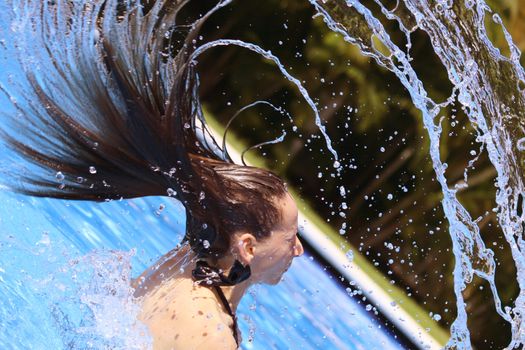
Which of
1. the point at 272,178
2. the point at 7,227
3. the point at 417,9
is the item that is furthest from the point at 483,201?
the point at 272,178

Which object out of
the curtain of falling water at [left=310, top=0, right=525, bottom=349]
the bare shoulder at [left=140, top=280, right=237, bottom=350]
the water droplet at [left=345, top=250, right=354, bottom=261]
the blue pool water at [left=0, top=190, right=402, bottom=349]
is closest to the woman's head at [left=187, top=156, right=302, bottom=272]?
the bare shoulder at [left=140, top=280, right=237, bottom=350]

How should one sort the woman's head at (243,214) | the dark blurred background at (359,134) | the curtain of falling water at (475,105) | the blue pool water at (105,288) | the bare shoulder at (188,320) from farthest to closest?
1. the dark blurred background at (359,134)
2. the curtain of falling water at (475,105)
3. the blue pool water at (105,288)
4. the woman's head at (243,214)
5. the bare shoulder at (188,320)

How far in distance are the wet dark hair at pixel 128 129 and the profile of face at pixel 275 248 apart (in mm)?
20

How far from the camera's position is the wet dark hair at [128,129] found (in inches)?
87.4

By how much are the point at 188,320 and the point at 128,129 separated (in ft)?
1.51

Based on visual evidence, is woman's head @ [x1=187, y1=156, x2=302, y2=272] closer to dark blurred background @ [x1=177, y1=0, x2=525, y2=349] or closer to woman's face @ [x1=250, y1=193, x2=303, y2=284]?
woman's face @ [x1=250, y1=193, x2=303, y2=284]

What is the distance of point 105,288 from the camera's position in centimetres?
238

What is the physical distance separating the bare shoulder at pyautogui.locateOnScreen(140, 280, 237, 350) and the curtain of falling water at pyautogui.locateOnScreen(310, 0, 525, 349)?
3.64 ft

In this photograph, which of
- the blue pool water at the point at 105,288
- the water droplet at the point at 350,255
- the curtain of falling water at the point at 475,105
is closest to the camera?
the blue pool water at the point at 105,288

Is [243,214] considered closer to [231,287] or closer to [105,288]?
[231,287]

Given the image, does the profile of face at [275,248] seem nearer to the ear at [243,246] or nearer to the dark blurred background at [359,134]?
the ear at [243,246]

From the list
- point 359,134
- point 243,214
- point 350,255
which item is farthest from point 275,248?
point 359,134

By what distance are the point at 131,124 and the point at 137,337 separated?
47cm

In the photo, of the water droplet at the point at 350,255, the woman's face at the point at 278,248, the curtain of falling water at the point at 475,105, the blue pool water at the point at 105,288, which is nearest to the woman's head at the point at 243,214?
the woman's face at the point at 278,248
